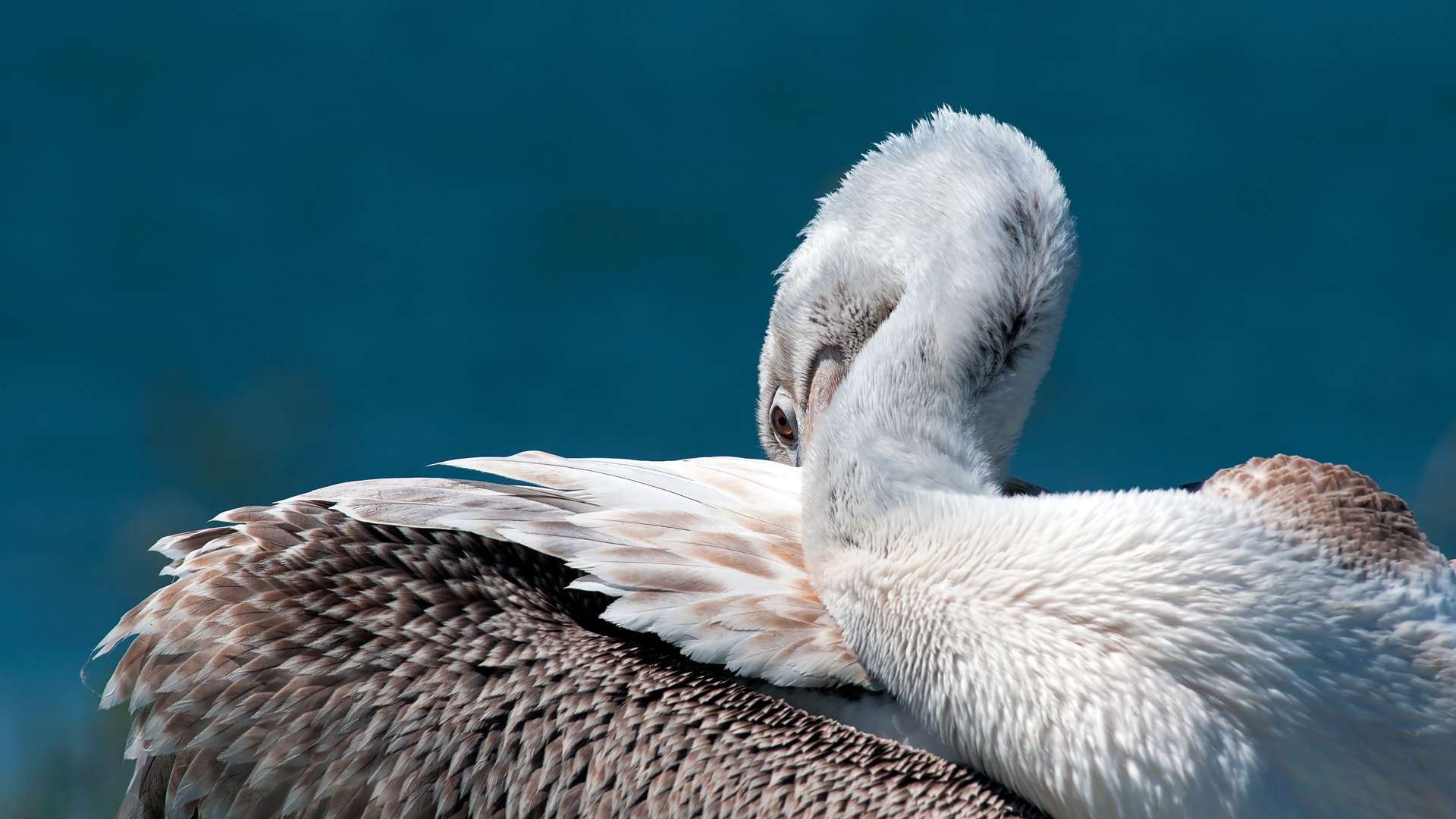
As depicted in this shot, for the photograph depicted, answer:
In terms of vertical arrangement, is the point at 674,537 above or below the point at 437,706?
above

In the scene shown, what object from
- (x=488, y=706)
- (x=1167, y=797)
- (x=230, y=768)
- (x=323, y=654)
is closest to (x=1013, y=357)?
(x=1167, y=797)

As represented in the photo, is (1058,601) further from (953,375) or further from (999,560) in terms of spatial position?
(953,375)

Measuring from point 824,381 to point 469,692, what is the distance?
812mm

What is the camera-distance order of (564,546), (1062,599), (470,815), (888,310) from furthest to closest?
(888,310)
(564,546)
(470,815)
(1062,599)

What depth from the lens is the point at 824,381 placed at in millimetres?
2100

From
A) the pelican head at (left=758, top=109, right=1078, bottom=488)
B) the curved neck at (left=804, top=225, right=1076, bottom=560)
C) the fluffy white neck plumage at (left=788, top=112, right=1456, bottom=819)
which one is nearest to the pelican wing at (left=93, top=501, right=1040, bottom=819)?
the fluffy white neck plumage at (left=788, top=112, right=1456, bottom=819)

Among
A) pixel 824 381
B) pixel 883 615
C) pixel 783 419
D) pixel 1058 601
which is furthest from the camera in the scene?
pixel 783 419

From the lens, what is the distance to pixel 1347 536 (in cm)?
155

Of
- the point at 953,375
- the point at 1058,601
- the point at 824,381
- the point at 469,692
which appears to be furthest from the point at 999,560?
the point at 469,692

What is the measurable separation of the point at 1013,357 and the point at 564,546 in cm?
74

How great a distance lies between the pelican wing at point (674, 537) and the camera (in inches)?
65.5

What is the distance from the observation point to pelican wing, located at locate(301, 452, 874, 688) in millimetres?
1664

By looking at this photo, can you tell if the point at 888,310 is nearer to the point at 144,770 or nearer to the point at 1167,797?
the point at 1167,797

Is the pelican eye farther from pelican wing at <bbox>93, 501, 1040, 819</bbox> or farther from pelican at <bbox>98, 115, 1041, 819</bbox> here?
pelican wing at <bbox>93, 501, 1040, 819</bbox>
